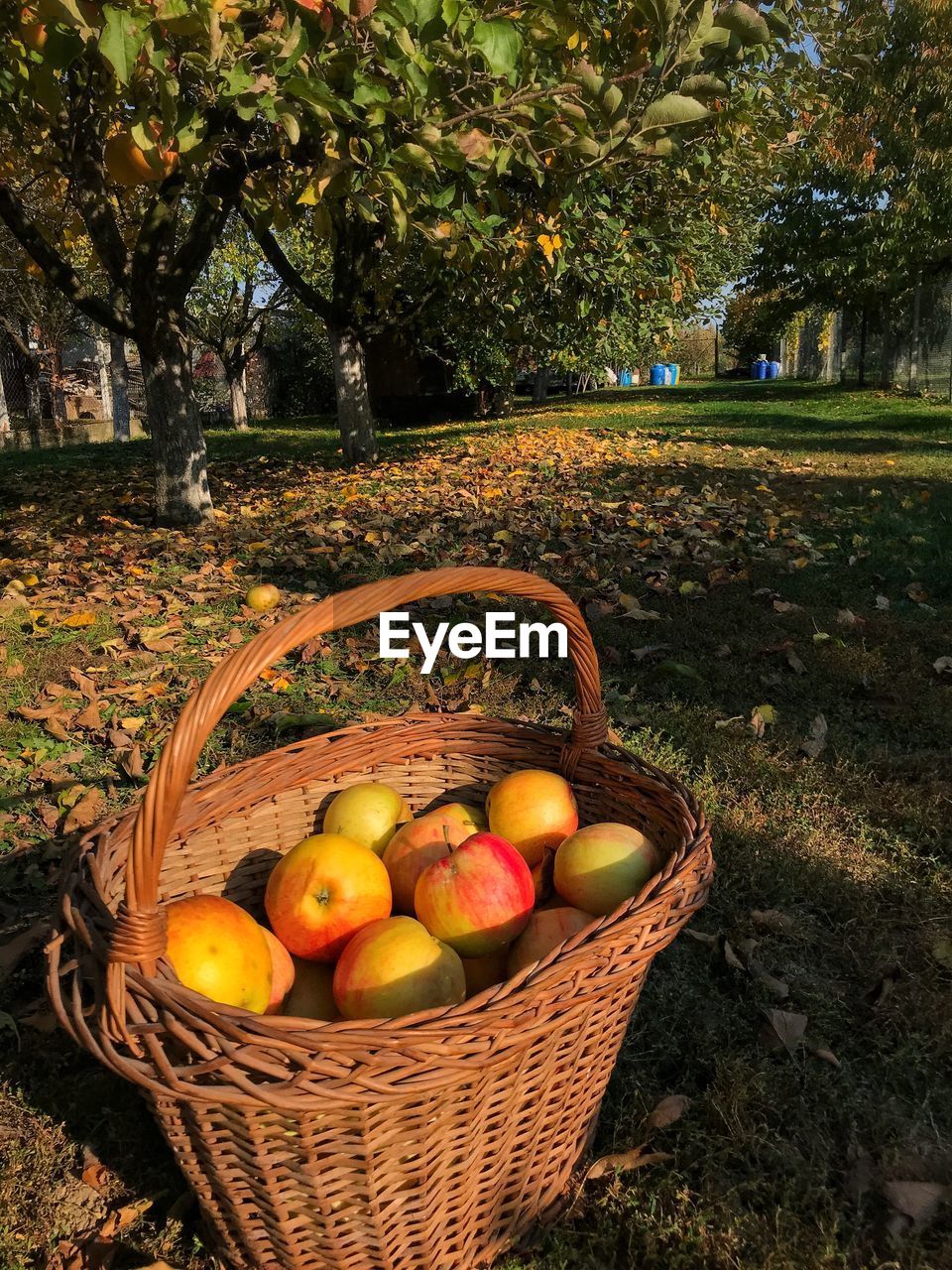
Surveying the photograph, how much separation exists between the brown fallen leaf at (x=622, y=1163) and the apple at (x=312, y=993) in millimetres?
575

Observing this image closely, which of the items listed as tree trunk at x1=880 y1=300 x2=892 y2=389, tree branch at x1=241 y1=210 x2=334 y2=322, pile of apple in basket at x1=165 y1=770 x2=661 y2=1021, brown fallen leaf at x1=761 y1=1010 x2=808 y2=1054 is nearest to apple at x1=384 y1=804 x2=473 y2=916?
pile of apple in basket at x1=165 y1=770 x2=661 y2=1021

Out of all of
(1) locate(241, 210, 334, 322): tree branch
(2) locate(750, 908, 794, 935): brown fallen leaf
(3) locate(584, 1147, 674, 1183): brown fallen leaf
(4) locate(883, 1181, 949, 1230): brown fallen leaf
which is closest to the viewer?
(4) locate(883, 1181, 949, 1230): brown fallen leaf

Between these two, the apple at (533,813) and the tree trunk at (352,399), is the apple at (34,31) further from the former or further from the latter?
the tree trunk at (352,399)

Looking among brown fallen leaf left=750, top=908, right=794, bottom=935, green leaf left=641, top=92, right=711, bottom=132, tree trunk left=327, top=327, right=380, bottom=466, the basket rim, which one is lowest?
brown fallen leaf left=750, top=908, right=794, bottom=935

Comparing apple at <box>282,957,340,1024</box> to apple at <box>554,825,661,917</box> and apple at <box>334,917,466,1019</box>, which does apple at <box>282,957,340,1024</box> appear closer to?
apple at <box>334,917,466,1019</box>

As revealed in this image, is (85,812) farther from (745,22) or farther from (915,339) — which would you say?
(915,339)

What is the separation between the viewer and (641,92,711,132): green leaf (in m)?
2.26

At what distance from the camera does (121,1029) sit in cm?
112

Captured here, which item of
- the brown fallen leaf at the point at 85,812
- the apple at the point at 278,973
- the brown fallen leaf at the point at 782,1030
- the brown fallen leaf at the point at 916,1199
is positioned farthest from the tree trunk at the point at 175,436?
the brown fallen leaf at the point at 916,1199

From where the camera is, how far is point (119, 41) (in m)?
1.83

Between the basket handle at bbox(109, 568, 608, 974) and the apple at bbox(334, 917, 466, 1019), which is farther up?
the basket handle at bbox(109, 568, 608, 974)

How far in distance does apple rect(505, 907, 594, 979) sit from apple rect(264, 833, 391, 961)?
29 centimetres

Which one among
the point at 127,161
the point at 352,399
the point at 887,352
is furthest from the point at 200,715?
the point at 887,352

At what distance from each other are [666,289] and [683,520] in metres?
2.55
